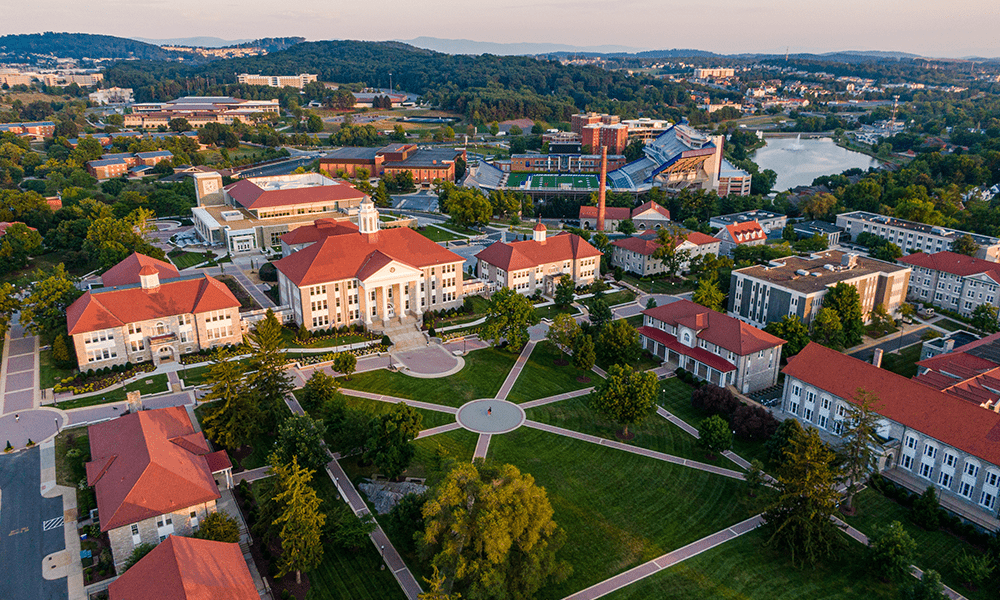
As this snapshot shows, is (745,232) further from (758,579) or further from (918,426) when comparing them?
(758,579)

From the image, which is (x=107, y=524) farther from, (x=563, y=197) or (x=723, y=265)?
(x=563, y=197)

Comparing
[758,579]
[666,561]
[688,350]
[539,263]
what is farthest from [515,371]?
[758,579]

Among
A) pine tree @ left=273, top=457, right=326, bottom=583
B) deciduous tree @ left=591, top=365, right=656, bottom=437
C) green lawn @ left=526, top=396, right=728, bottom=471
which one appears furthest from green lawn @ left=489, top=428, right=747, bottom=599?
pine tree @ left=273, top=457, right=326, bottom=583

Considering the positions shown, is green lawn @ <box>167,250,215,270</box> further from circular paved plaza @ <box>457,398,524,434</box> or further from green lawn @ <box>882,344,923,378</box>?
green lawn @ <box>882,344,923,378</box>

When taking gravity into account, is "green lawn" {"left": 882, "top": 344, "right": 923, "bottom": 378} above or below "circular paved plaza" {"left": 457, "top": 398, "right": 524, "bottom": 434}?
above

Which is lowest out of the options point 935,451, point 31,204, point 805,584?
point 805,584

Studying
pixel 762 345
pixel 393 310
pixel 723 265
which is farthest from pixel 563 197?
pixel 762 345
